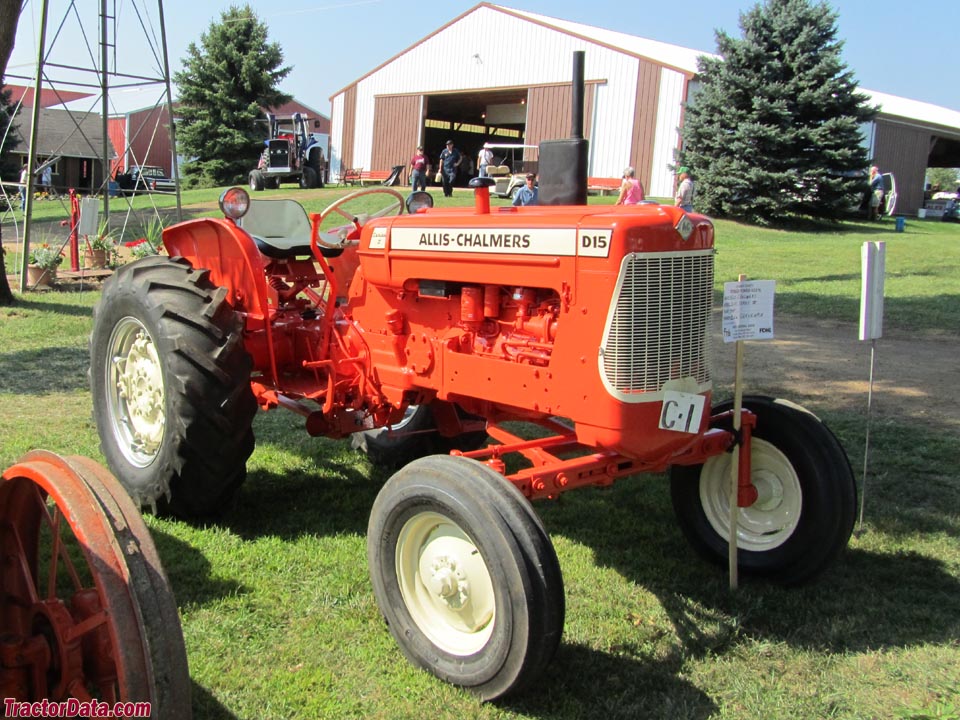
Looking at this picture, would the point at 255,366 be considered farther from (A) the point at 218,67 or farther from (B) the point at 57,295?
(A) the point at 218,67

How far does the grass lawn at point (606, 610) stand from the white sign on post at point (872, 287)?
975mm

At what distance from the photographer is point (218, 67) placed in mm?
34156

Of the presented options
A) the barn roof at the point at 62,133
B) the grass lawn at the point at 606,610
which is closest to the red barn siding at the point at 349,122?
the barn roof at the point at 62,133

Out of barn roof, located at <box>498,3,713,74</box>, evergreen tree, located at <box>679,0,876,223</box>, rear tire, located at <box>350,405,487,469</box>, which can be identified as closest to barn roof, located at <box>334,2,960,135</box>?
barn roof, located at <box>498,3,713,74</box>

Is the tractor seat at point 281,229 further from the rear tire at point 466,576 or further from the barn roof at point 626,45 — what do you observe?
the barn roof at point 626,45

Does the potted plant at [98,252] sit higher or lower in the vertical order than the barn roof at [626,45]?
lower

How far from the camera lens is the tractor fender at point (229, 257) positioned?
4.27m

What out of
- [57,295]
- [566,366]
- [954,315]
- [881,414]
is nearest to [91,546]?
[566,366]

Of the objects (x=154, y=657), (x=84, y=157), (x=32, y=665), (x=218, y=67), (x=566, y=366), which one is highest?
(x=218, y=67)

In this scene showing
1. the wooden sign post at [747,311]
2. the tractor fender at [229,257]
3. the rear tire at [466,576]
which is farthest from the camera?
the tractor fender at [229,257]

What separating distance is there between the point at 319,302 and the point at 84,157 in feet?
134

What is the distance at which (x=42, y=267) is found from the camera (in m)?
11.1

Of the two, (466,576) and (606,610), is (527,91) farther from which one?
(466,576)

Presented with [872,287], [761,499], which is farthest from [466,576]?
[872,287]
